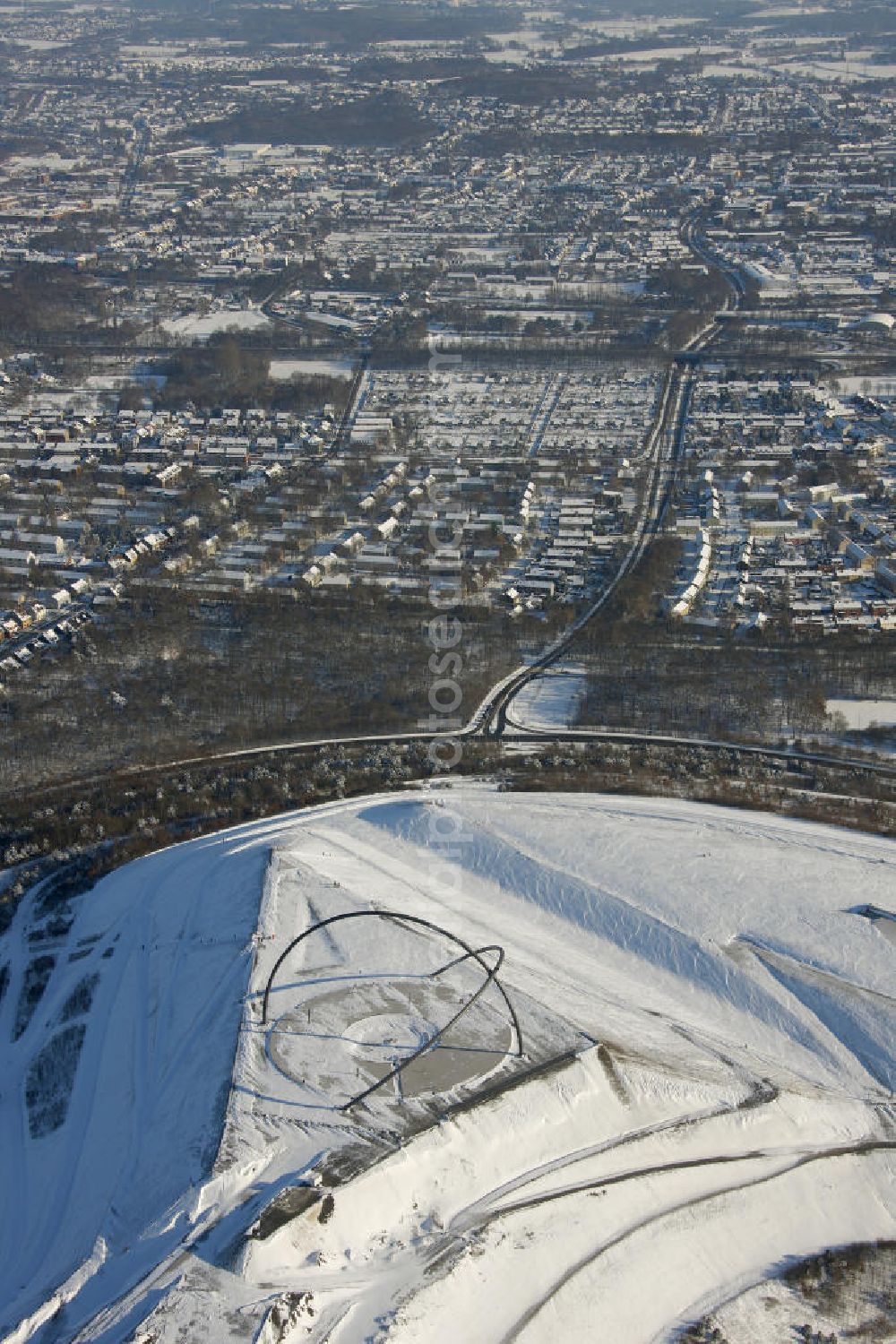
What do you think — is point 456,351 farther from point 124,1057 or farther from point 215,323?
point 124,1057

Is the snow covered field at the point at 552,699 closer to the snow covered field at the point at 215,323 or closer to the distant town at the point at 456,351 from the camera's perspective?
the distant town at the point at 456,351

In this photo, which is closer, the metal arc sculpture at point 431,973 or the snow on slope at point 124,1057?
the snow on slope at point 124,1057

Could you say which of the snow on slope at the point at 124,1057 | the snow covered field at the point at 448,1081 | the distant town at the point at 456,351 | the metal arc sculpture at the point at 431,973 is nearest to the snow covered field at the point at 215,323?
the distant town at the point at 456,351

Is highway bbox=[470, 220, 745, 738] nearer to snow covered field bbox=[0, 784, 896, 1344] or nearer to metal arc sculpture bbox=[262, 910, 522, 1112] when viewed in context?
snow covered field bbox=[0, 784, 896, 1344]

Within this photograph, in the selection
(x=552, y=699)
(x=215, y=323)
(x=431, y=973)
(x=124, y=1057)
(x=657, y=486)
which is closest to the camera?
(x=124, y=1057)

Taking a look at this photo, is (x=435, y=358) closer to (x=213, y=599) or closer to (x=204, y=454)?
(x=204, y=454)

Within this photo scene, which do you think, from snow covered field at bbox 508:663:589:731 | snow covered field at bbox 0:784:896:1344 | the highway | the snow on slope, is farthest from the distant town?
the snow on slope

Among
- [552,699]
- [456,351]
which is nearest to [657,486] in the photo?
[552,699]
